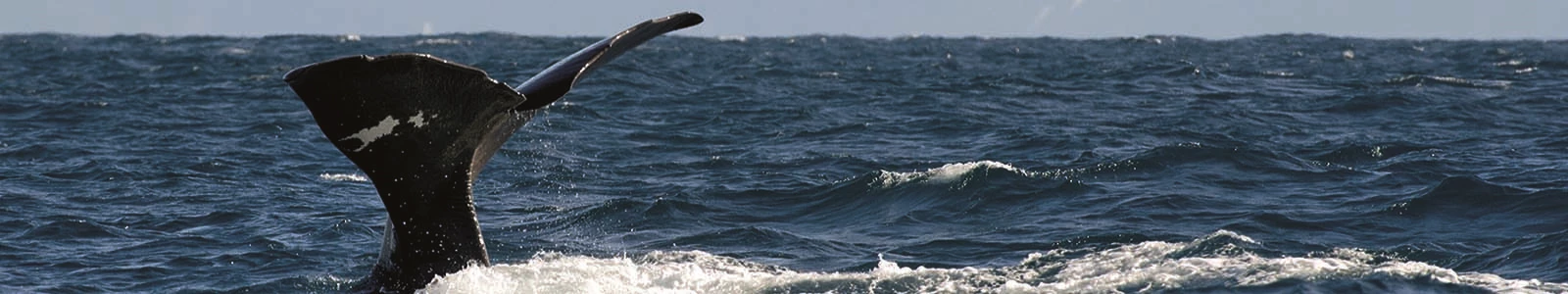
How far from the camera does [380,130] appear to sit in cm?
724

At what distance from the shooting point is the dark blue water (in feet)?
40.3

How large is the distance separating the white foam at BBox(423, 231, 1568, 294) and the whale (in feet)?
5.75

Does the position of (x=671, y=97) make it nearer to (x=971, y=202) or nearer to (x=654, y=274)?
(x=971, y=202)

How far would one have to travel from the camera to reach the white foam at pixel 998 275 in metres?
11.1

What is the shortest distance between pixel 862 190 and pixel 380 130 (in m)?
10.3

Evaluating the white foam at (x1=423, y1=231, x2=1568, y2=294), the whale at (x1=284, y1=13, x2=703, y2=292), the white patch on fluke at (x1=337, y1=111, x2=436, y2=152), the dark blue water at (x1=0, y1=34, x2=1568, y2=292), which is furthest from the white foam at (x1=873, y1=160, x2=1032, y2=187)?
the white patch on fluke at (x1=337, y1=111, x2=436, y2=152)

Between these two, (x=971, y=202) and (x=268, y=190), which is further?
(x=268, y=190)

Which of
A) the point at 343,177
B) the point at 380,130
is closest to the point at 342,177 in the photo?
the point at 343,177

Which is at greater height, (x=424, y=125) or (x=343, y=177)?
(x=424, y=125)

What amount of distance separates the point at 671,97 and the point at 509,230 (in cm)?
1682

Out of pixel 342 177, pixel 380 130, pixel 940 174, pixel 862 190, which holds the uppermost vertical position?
pixel 380 130

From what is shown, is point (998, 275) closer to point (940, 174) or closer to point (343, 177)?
point (940, 174)

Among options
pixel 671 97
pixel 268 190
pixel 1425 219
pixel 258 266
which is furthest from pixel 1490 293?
pixel 671 97

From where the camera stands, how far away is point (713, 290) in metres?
11.1
